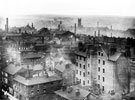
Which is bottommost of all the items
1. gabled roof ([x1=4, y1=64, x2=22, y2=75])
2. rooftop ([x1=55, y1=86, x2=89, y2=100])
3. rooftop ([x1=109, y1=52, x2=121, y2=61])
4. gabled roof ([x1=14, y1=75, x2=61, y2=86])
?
rooftop ([x1=55, y1=86, x2=89, y2=100])

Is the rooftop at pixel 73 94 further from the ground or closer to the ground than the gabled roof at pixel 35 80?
closer to the ground

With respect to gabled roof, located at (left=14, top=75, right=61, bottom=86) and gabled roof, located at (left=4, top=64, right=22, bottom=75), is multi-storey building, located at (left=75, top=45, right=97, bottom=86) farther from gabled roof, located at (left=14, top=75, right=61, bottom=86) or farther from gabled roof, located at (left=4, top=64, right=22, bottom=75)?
gabled roof, located at (left=4, top=64, right=22, bottom=75)

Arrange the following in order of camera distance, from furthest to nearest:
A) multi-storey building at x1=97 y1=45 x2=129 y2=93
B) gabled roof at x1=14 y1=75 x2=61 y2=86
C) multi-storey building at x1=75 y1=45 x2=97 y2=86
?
multi-storey building at x1=75 y1=45 x2=97 y2=86 → multi-storey building at x1=97 y1=45 x2=129 y2=93 → gabled roof at x1=14 y1=75 x2=61 y2=86

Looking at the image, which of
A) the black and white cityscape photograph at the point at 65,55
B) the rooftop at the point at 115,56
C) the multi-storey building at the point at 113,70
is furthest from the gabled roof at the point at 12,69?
the rooftop at the point at 115,56

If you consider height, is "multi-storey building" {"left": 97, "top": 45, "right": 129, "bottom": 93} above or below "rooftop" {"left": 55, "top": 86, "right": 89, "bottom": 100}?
above

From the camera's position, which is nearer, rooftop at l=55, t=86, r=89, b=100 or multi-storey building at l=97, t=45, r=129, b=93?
rooftop at l=55, t=86, r=89, b=100

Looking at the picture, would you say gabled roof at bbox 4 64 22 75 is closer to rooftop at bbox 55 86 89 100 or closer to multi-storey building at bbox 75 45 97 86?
rooftop at bbox 55 86 89 100

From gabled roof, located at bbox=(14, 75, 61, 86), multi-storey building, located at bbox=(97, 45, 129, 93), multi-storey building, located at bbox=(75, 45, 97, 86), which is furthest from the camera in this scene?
multi-storey building, located at bbox=(75, 45, 97, 86)

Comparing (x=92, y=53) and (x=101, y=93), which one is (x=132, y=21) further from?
(x=101, y=93)

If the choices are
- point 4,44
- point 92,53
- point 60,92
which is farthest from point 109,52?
point 4,44

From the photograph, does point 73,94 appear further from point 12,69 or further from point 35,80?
point 12,69

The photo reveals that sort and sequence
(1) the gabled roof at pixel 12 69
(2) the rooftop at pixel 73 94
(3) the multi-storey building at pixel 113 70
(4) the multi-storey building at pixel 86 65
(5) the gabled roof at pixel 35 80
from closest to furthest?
(2) the rooftop at pixel 73 94, (5) the gabled roof at pixel 35 80, (3) the multi-storey building at pixel 113 70, (1) the gabled roof at pixel 12 69, (4) the multi-storey building at pixel 86 65

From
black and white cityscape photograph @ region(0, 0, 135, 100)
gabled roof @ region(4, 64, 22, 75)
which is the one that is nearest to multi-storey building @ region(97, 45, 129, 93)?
black and white cityscape photograph @ region(0, 0, 135, 100)

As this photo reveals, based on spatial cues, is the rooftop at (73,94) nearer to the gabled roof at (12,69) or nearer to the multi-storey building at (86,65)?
the multi-storey building at (86,65)
